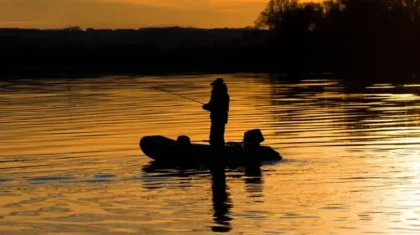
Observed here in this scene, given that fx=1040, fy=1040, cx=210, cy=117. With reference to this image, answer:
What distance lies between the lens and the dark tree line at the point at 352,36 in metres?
101

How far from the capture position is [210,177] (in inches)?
835

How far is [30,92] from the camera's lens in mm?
58781

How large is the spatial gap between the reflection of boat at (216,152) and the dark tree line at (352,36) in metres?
73.7

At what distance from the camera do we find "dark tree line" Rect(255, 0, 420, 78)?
101250mm

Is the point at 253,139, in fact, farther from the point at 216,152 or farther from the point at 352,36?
the point at 352,36

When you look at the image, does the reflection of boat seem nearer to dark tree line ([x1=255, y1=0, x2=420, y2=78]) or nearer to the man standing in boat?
the man standing in boat

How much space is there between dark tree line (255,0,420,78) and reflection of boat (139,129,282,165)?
73.7 metres

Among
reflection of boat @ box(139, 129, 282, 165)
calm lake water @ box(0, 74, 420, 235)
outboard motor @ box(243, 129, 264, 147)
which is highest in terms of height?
outboard motor @ box(243, 129, 264, 147)

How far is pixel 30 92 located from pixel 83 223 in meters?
43.7

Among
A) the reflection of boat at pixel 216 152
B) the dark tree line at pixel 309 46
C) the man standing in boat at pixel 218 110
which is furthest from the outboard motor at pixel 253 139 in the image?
the dark tree line at pixel 309 46

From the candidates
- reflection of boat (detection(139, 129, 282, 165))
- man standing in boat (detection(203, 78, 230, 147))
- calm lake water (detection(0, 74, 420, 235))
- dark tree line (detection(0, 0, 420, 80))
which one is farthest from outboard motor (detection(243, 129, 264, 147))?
dark tree line (detection(0, 0, 420, 80))

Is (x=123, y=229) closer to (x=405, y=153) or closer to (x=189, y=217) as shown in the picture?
(x=189, y=217)

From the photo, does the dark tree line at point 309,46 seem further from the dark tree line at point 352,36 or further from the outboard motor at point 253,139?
the outboard motor at point 253,139

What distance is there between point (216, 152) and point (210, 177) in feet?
6.98
